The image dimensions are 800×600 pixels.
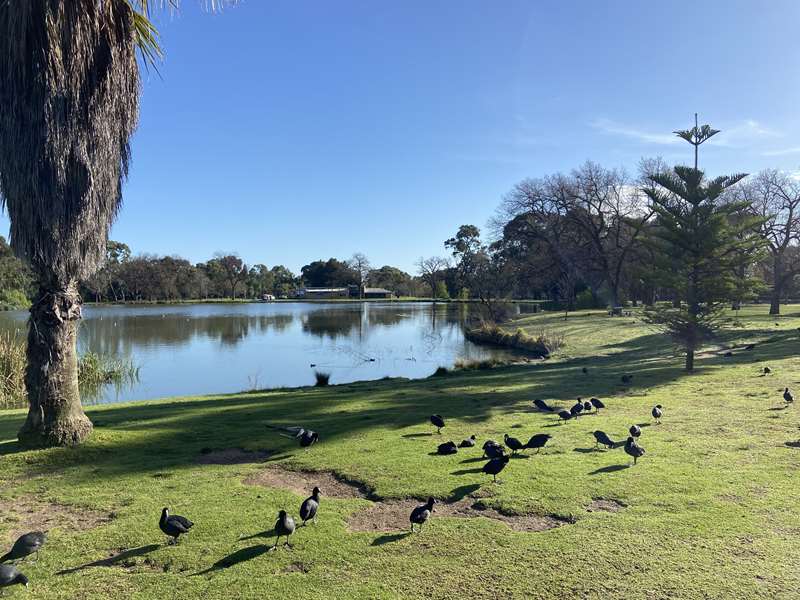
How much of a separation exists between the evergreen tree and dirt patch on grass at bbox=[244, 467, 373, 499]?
11.8 meters

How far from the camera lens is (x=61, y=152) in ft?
20.0

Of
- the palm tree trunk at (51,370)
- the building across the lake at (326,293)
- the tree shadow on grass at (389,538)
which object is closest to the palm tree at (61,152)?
the palm tree trunk at (51,370)

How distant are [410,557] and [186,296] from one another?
336 ft

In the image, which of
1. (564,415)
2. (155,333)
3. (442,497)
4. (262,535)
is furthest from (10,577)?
(155,333)

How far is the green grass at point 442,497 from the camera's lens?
3.53 m

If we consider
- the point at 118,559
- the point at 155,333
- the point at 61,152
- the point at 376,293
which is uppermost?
the point at 61,152

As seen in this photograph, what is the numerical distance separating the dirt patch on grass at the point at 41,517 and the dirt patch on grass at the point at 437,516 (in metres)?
2.40

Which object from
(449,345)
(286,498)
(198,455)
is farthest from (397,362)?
(286,498)

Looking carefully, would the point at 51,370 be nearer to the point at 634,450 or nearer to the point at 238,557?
the point at 238,557

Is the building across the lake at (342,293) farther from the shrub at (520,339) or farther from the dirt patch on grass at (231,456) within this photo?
the dirt patch on grass at (231,456)

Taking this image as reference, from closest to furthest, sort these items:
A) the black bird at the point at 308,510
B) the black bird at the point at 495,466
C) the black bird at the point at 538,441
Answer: the black bird at the point at 308,510
the black bird at the point at 495,466
the black bird at the point at 538,441

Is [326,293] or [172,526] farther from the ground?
[326,293]

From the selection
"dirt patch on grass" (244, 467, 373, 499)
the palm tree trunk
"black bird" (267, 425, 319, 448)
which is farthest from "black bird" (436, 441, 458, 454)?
the palm tree trunk

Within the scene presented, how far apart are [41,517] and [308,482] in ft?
8.31
